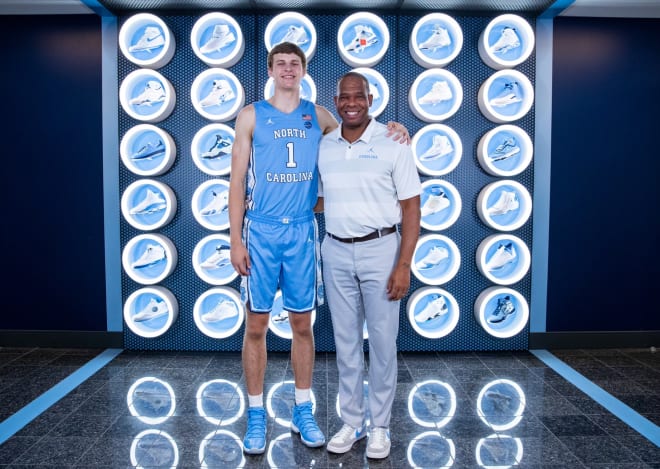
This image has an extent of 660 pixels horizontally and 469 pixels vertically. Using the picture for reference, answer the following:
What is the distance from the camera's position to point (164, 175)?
3.71 meters

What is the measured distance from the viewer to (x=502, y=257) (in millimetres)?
3717

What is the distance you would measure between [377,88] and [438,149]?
22.6 inches

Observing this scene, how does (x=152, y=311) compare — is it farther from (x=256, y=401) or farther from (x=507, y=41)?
(x=507, y=41)

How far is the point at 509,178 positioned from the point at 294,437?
229 centimetres

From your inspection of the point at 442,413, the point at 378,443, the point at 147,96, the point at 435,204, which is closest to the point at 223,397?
the point at 378,443

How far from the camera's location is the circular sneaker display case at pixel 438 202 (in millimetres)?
3635

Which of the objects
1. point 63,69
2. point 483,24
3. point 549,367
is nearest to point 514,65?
point 483,24

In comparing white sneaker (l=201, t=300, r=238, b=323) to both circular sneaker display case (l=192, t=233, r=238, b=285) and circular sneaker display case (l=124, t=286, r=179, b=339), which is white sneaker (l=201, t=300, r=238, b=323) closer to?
circular sneaker display case (l=192, t=233, r=238, b=285)

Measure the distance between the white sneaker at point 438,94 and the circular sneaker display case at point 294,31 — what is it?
2.68 ft

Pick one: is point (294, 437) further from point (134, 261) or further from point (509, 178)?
point (509, 178)

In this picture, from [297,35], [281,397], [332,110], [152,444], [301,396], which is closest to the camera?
[152,444]

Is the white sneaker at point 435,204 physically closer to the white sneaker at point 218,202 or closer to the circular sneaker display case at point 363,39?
the circular sneaker display case at point 363,39

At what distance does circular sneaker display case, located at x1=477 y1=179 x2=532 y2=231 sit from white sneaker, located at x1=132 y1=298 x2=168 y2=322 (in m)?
2.25

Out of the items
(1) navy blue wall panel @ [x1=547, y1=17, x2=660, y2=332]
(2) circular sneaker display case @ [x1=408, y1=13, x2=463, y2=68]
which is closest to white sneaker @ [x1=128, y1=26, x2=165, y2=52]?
(2) circular sneaker display case @ [x1=408, y1=13, x2=463, y2=68]
